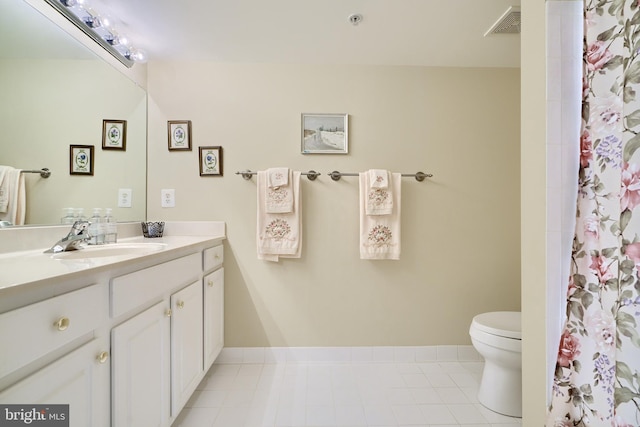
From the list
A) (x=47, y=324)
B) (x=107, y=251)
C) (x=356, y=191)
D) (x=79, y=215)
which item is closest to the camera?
(x=47, y=324)

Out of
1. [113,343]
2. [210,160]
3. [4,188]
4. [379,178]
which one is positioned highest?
[210,160]

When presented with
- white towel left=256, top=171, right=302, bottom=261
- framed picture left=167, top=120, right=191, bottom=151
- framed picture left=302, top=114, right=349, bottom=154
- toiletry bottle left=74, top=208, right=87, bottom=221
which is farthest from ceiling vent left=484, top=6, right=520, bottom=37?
toiletry bottle left=74, top=208, right=87, bottom=221

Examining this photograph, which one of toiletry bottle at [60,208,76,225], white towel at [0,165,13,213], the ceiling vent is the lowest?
toiletry bottle at [60,208,76,225]

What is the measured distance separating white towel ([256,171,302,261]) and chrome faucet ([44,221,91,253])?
875 millimetres

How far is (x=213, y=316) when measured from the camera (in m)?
1.58

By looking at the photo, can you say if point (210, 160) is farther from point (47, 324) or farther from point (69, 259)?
point (47, 324)

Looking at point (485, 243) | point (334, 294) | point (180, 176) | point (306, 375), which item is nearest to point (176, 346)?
point (306, 375)

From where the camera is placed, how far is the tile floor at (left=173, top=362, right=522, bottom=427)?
1.28m

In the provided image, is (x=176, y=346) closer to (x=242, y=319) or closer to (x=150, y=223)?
(x=242, y=319)

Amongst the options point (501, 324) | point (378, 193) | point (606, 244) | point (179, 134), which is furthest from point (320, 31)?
point (501, 324)

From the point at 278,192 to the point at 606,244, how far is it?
59.3 inches

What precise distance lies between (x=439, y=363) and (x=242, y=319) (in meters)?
1.43

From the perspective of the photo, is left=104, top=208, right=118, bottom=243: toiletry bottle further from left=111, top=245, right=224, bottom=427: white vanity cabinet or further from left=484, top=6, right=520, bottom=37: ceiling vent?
left=484, top=6, right=520, bottom=37: ceiling vent

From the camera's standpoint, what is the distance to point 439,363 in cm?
180
